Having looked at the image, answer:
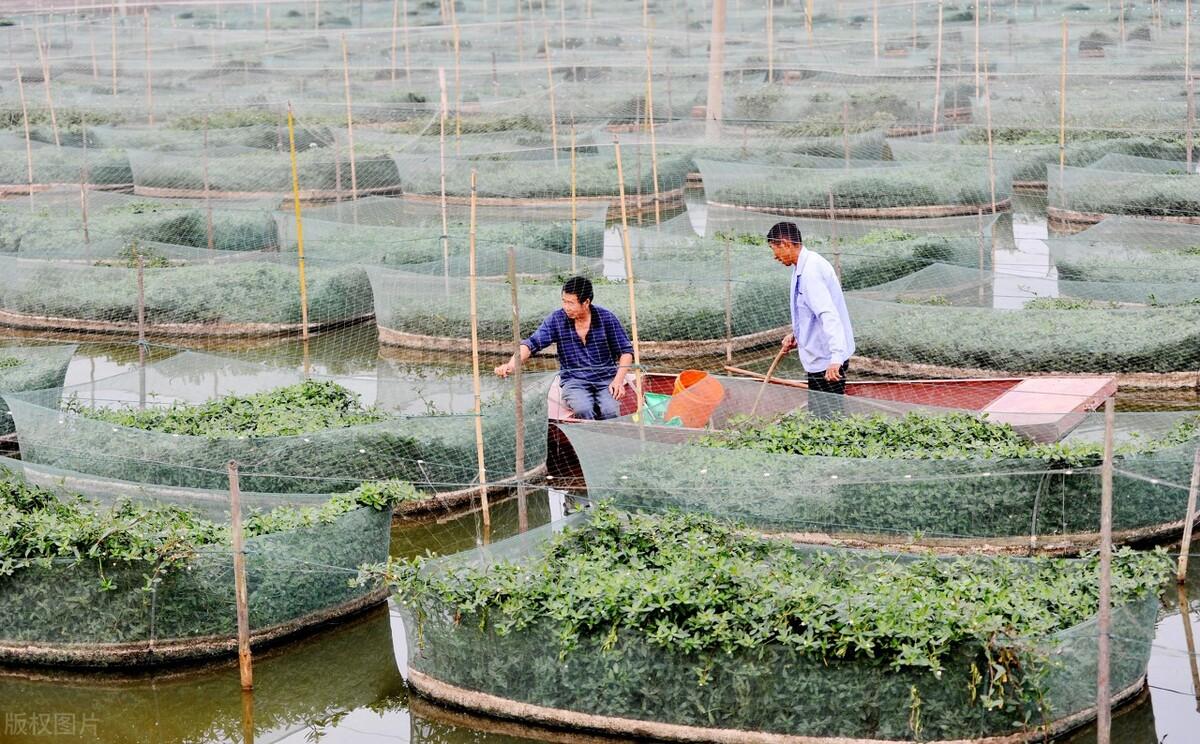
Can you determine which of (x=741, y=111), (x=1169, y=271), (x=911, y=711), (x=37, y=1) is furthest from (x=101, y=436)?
(x=37, y=1)

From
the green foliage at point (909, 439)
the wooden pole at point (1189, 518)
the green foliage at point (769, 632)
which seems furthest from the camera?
the green foliage at point (909, 439)

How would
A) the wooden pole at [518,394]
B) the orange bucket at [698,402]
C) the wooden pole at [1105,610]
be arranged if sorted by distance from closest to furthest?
the wooden pole at [1105,610] < the wooden pole at [518,394] < the orange bucket at [698,402]

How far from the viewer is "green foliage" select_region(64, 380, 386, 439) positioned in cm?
967

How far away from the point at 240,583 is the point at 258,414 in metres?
2.83

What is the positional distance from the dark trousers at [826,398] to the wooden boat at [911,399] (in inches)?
5.0

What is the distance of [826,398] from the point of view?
30.5 feet

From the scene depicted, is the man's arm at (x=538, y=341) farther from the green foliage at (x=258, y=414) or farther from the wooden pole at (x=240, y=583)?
the wooden pole at (x=240, y=583)

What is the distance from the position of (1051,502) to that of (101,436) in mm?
5910

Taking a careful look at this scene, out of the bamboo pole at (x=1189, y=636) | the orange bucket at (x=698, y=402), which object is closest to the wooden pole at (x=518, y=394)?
the orange bucket at (x=698, y=402)

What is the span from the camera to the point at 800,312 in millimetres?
9430

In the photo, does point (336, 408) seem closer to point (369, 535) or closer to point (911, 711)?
point (369, 535)

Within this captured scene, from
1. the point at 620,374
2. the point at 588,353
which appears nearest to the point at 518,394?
the point at 620,374

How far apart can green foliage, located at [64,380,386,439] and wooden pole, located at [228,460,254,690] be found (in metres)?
2.12

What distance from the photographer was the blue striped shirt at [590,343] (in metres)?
9.77
